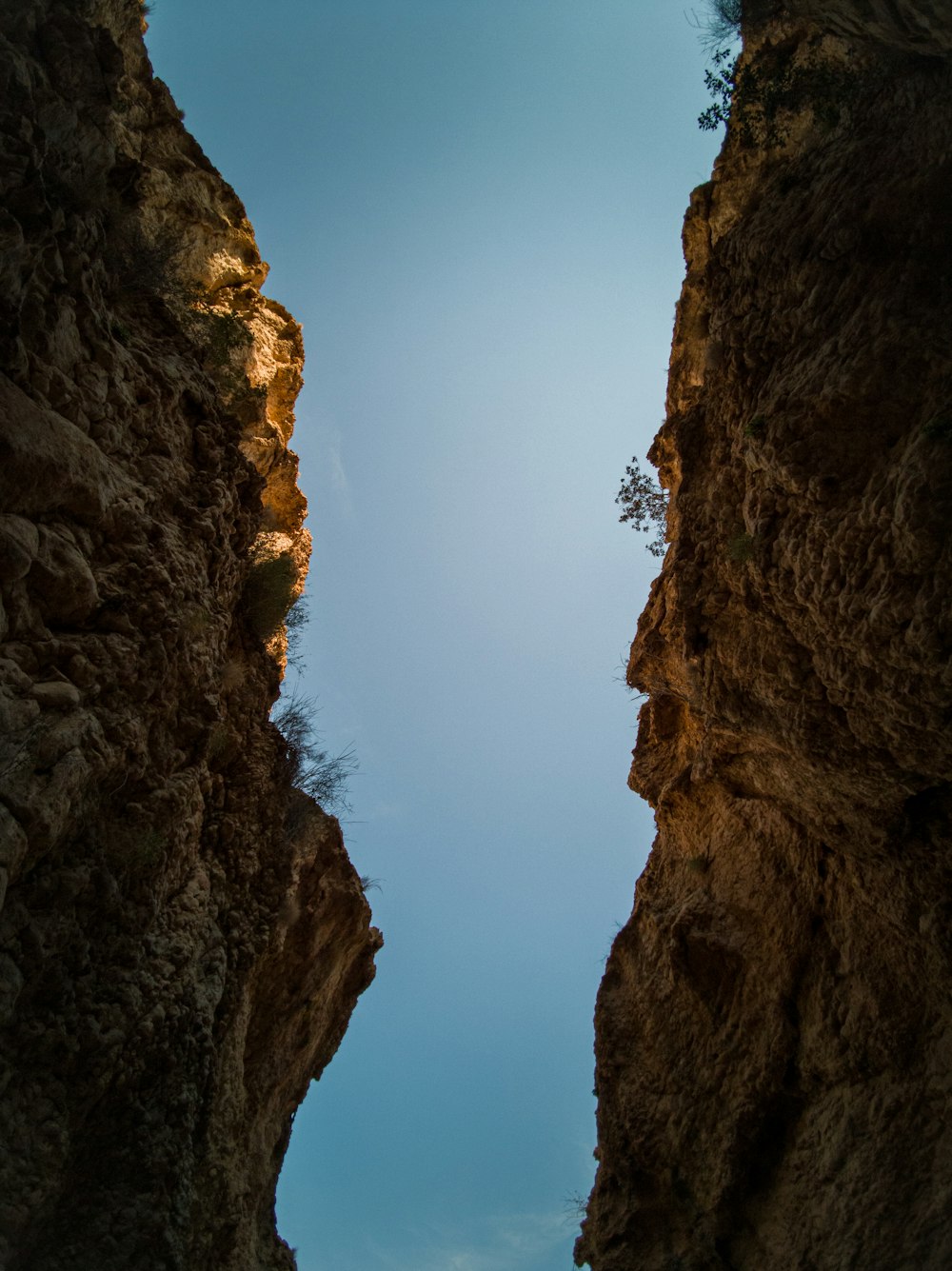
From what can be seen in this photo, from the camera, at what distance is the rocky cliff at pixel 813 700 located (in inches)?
302

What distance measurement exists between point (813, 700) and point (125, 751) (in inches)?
314

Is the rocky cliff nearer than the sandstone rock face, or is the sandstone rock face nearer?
the sandstone rock face

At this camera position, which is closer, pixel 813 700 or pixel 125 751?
pixel 125 751

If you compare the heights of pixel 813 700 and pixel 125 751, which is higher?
pixel 813 700

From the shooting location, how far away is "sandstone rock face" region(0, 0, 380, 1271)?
6.18m

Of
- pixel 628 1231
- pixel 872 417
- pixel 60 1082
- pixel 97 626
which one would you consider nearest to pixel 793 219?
pixel 872 417

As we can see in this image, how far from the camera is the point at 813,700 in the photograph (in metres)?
9.41

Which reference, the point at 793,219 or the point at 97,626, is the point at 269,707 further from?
the point at 793,219

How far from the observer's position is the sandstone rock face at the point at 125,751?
20.3 feet

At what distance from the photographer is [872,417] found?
7719 mm

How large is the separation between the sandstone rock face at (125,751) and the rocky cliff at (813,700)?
6425 mm

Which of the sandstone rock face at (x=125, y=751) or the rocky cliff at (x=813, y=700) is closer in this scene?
the sandstone rock face at (x=125, y=751)

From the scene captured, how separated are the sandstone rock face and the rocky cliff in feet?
21.1

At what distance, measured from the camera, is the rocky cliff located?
7.67 m
